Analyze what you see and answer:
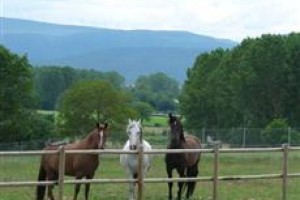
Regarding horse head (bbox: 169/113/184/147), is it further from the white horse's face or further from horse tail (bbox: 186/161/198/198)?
horse tail (bbox: 186/161/198/198)

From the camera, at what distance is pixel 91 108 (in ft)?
226

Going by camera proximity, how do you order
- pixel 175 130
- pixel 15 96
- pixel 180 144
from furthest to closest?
pixel 15 96 < pixel 180 144 < pixel 175 130

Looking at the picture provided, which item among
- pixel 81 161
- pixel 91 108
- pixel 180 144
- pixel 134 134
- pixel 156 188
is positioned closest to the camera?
pixel 81 161

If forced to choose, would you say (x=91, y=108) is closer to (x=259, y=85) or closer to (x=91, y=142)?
(x=259, y=85)

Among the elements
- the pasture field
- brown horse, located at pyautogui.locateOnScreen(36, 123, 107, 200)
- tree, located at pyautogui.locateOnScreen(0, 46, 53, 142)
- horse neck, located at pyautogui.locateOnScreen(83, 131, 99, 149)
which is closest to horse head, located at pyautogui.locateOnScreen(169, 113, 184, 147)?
the pasture field

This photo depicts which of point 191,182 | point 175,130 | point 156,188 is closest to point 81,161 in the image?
point 175,130

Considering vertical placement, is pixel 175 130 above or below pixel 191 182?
above

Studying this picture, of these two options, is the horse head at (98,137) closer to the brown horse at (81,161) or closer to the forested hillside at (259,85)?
the brown horse at (81,161)

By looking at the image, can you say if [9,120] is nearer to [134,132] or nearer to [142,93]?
[134,132]

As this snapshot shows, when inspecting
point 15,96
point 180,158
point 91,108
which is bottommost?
point 180,158

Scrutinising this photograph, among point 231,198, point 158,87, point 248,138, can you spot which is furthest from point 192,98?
point 158,87

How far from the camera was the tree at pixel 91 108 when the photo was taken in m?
67.5

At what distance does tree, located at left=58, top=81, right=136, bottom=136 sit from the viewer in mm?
67500

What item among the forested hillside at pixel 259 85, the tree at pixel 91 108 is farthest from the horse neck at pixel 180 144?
the forested hillside at pixel 259 85
